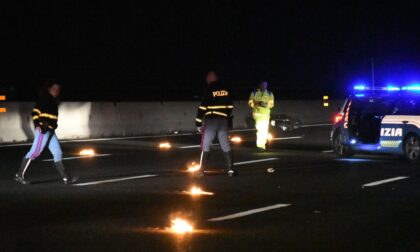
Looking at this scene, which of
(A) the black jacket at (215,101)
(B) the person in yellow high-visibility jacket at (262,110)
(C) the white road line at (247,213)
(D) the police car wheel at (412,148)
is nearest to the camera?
(C) the white road line at (247,213)

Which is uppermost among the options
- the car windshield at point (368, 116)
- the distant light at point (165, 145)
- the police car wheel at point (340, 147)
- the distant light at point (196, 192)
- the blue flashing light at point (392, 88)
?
the blue flashing light at point (392, 88)

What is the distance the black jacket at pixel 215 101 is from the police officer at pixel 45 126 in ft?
8.31

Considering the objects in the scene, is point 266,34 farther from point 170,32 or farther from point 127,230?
point 127,230

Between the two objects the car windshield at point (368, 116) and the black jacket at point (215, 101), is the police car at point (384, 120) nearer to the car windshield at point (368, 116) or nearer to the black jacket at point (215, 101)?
the car windshield at point (368, 116)

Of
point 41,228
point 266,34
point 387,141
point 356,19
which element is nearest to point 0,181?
point 41,228

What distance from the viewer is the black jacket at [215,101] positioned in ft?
42.2

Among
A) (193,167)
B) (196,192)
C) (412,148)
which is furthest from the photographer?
(412,148)

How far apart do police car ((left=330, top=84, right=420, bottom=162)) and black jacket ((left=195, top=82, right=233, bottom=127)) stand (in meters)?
4.04

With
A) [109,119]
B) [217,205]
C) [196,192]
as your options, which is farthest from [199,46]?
[217,205]

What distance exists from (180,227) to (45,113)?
15.7ft

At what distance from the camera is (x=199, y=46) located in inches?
2685

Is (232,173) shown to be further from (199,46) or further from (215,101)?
(199,46)

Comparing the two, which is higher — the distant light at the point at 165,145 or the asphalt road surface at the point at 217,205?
the asphalt road surface at the point at 217,205

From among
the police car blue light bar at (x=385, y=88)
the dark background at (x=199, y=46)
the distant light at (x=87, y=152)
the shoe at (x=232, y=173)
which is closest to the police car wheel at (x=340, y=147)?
the police car blue light bar at (x=385, y=88)
